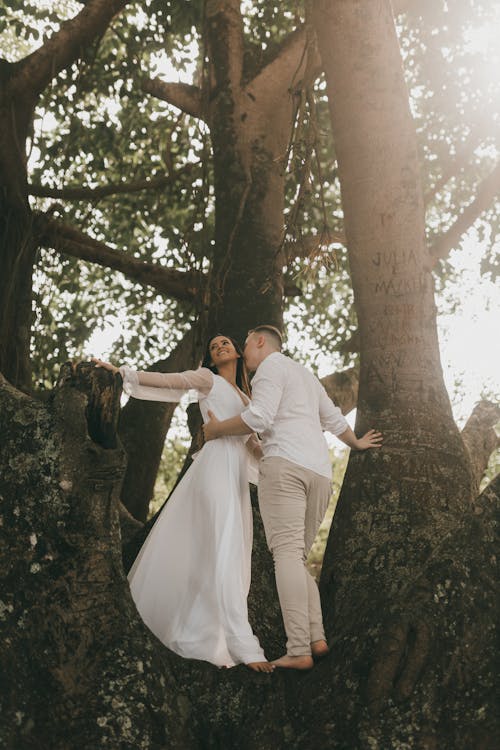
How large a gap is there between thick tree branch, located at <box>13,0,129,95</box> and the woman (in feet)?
15.4

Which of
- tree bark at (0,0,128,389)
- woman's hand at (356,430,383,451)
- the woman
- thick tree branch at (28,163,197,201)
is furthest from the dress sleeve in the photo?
thick tree branch at (28,163,197,201)

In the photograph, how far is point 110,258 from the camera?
9844 millimetres

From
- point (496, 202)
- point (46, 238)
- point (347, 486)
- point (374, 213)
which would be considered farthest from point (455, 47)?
point (347, 486)

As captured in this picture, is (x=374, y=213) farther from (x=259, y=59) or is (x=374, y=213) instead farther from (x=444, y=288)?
(x=444, y=288)

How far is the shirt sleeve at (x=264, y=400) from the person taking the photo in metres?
4.94

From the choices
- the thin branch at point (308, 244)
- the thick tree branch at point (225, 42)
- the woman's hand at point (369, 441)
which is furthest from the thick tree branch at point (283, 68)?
the woman's hand at point (369, 441)

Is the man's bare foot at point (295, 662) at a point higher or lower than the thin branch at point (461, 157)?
lower

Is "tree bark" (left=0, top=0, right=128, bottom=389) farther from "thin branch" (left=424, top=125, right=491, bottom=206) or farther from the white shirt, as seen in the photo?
"thin branch" (left=424, top=125, right=491, bottom=206)

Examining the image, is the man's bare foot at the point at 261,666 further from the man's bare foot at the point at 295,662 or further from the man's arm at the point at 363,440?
the man's arm at the point at 363,440

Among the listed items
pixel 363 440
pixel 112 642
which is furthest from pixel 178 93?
pixel 112 642

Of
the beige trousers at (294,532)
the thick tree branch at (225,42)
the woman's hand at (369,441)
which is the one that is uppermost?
the thick tree branch at (225,42)

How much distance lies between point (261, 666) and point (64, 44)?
6615mm

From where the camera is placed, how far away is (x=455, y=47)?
11.9 m

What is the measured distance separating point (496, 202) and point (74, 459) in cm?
990
